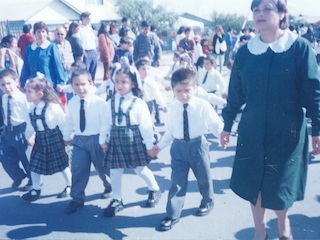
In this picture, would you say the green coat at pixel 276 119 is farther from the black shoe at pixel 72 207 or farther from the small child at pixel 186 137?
the black shoe at pixel 72 207

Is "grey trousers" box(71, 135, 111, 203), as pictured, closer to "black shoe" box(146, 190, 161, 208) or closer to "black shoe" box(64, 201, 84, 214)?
"black shoe" box(64, 201, 84, 214)

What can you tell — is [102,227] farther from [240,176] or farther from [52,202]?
[240,176]

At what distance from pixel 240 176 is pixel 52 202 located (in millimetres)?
2380

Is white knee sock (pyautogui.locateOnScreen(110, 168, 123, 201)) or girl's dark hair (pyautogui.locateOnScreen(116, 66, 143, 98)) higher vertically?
girl's dark hair (pyautogui.locateOnScreen(116, 66, 143, 98))

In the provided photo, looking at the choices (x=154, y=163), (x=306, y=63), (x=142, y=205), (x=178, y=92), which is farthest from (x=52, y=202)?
(x=306, y=63)

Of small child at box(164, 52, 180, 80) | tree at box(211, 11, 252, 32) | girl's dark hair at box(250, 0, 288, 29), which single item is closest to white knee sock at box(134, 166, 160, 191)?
girl's dark hair at box(250, 0, 288, 29)

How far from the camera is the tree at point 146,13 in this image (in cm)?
3831

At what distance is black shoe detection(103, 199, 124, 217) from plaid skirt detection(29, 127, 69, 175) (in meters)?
0.80

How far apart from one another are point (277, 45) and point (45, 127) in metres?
2.67

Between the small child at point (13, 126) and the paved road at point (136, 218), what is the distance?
287 mm

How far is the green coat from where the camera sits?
2.43m

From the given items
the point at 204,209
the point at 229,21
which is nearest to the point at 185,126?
the point at 204,209

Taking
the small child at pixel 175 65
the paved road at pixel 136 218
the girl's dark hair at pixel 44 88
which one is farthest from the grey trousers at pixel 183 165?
the small child at pixel 175 65

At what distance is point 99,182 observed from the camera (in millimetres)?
4574
